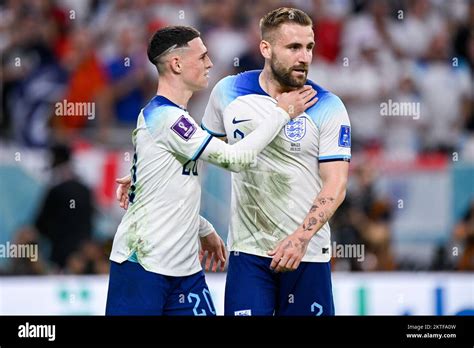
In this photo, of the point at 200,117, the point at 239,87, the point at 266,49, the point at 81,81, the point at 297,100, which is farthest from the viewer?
the point at 81,81

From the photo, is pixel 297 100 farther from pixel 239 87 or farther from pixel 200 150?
pixel 200 150

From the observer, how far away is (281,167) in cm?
732

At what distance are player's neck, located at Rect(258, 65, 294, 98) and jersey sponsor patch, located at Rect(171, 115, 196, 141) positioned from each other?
654mm

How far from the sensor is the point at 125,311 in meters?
7.07

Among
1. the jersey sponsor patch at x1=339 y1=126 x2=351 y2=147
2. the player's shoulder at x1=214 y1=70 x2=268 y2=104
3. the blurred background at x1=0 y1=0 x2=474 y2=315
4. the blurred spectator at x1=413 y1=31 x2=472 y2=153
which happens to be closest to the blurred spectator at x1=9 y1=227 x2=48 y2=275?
the blurred background at x1=0 y1=0 x2=474 y2=315

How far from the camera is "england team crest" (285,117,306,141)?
23.8 ft

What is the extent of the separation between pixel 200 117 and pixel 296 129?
17.5 feet

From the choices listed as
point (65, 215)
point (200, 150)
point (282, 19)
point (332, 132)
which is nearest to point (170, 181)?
point (200, 150)

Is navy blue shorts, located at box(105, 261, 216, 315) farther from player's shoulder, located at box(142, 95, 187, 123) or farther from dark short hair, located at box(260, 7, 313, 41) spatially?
dark short hair, located at box(260, 7, 313, 41)

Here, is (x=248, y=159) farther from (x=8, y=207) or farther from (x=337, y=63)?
(x=337, y=63)

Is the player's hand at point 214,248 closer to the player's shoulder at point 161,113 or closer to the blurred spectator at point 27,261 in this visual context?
the player's shoulder at point 161,113

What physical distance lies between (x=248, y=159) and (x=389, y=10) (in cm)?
734

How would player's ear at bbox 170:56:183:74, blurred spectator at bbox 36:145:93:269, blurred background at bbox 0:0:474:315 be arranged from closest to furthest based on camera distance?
1. player's ear at bbox 170:56:183:74
2. blurred background at bbox 0:0:474:315
3. blurred spectator at bbox 36:145:93:269
